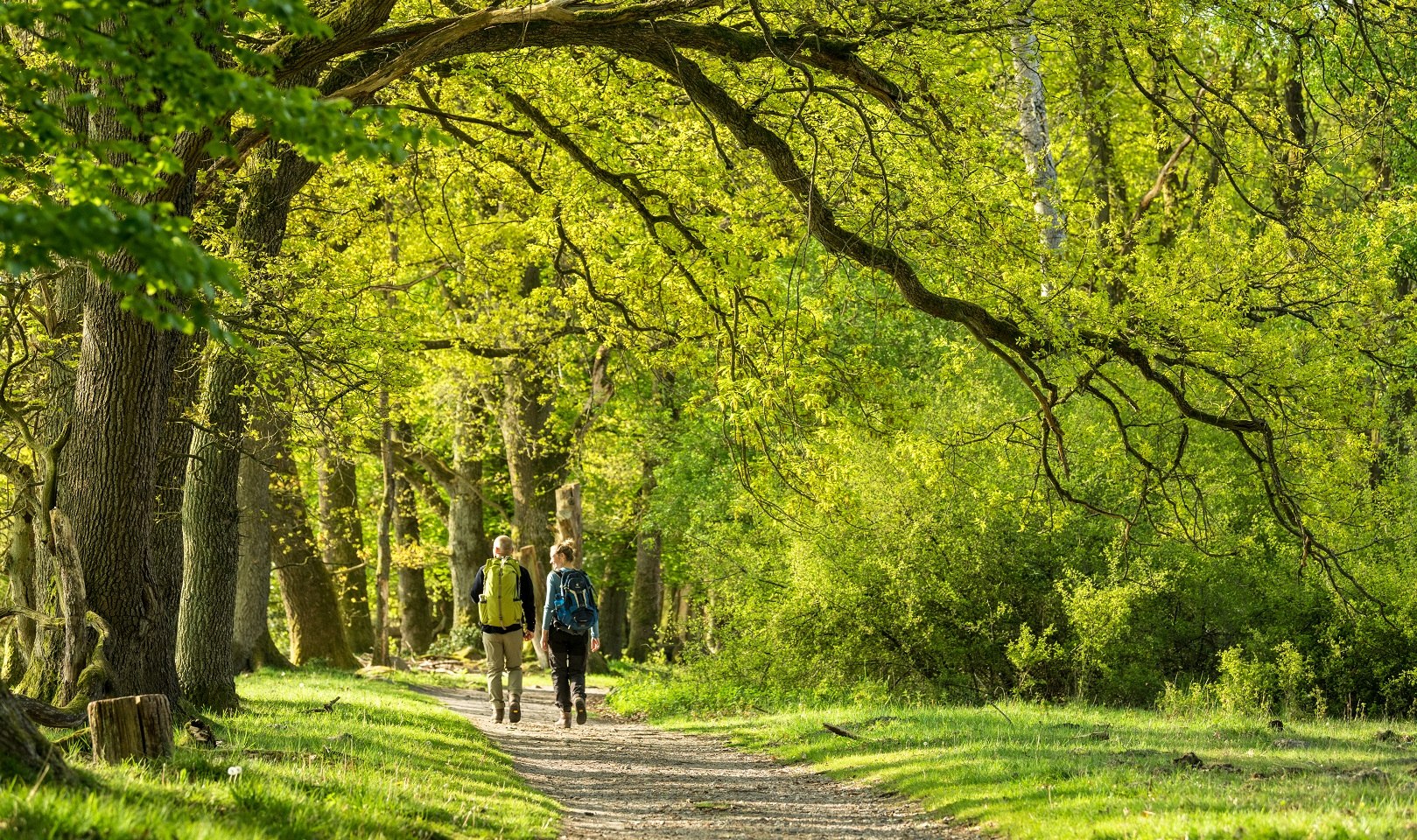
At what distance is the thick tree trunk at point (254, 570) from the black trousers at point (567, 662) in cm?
553

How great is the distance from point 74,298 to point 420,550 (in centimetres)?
1631

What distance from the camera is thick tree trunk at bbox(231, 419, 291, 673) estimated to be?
1830 centimetres

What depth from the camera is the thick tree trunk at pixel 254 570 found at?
18.3m

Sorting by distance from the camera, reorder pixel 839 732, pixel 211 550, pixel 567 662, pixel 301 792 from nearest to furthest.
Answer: pixel 301 792, pixel 211 550, pixel 839 732, pixel 567 662

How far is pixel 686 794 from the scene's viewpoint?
395 inches

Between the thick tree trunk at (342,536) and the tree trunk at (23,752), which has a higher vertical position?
the thick tree trunk at (342,536)

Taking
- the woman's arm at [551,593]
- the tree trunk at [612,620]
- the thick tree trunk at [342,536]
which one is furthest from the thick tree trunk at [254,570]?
the tree trunk at [612,620]

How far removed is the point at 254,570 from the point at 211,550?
7.21 m

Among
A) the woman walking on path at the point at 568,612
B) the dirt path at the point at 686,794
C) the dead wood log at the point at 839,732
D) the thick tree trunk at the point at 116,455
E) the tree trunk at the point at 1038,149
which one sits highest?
the tree trunk at the point at 1038,149

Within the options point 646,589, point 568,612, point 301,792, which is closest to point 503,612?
point 568,612

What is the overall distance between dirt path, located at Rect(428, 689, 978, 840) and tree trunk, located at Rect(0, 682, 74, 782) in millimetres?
3071

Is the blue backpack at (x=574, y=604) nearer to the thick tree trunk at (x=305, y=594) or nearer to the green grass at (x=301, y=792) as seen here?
the green grass at (x=301, y=792)

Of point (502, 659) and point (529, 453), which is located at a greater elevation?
point (529, 453)

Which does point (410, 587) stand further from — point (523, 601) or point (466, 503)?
point (523, 601)
